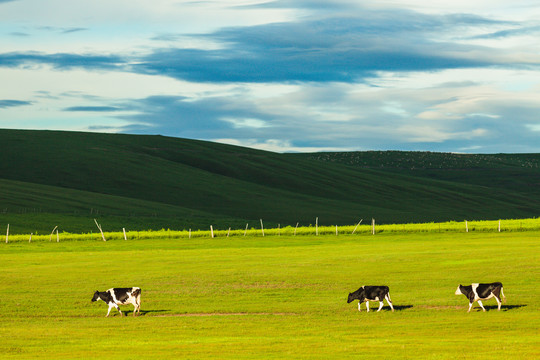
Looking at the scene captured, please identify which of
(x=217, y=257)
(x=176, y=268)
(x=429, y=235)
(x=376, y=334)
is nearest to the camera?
(x=376, y=334)

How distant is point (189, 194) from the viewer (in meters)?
154

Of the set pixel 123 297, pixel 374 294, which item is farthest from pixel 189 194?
pixel 374 294

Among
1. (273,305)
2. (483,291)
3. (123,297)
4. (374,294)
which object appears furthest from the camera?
(273,305)

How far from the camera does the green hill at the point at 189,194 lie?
119 metres

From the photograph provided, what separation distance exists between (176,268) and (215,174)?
132 m

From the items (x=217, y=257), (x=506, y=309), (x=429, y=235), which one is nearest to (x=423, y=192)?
(x=429, y=235)

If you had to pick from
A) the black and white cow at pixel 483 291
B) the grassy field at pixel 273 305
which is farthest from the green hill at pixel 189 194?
the black and white cow at pixel 483 291

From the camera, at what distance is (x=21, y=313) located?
32594 mm

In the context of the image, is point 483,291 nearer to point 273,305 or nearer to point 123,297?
point 273,305

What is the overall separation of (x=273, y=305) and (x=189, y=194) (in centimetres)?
12291

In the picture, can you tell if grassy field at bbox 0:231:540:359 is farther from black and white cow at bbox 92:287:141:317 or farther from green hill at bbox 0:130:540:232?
green hill at bbox 0:130:540:232

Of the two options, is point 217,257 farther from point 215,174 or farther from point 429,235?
point 215,174

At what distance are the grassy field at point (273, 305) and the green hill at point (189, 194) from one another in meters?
53.6

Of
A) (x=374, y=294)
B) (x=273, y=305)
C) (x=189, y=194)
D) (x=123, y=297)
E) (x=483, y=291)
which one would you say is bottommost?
(x=273, y=305)
